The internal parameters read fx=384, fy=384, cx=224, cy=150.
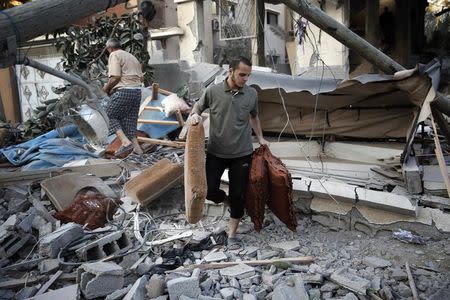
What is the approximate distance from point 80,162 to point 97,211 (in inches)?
87.7

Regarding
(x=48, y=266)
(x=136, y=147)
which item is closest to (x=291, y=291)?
(x=48, y=266)

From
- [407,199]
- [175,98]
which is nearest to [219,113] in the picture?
[407,199]

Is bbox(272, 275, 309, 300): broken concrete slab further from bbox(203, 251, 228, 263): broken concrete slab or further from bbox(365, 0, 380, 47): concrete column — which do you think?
bbox(365, 0, 380, 47): concrete column

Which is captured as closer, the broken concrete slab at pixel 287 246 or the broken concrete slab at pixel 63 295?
the broken concrete slab at pixel 63 295

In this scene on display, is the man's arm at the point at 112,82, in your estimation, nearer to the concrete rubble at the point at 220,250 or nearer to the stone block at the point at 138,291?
the concrete rubble at the point at 220,250

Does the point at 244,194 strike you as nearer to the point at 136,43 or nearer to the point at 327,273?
the point at 327,273

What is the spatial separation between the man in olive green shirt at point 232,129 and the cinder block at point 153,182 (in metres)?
1.17

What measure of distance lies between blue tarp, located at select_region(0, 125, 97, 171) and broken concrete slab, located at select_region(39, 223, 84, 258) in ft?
11.0

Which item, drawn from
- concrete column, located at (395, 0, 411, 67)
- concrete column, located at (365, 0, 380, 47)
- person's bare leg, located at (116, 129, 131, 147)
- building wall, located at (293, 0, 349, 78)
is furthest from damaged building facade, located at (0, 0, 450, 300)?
concrete column, located at (395, 0, 411, 67)

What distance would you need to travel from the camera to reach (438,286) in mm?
3375

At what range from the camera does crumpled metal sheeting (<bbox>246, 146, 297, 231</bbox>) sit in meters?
4.27

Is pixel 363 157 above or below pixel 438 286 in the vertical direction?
above

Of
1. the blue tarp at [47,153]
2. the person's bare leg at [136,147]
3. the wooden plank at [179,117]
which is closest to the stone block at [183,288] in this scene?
the person's bare leg at [136,147]

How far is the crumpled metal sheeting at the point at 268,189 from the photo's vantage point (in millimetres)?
4270
